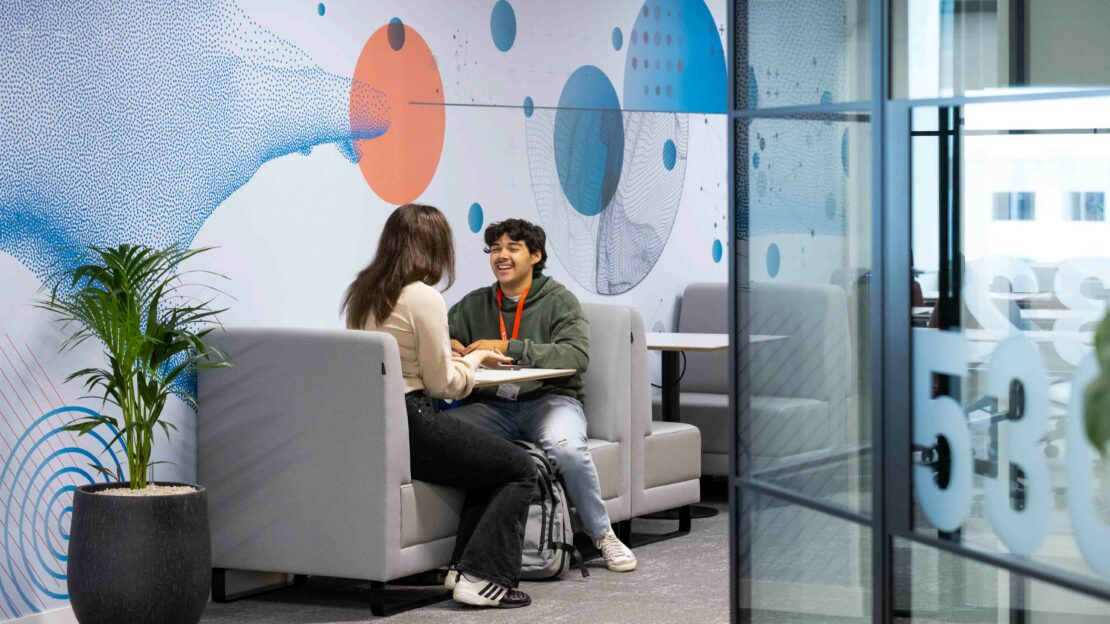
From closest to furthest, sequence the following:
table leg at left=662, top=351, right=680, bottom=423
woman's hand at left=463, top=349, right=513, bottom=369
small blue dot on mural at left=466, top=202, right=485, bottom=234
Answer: woman's hand at left=463, top=349, right=513, bottom=369 < small blue dot on mural at left=466, top=202, right=485, bottom=234 < table leg at left=662, top=351, right=680, bottom=423

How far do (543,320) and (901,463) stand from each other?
2.71m

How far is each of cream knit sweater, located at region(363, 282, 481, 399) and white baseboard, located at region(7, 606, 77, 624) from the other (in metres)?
1.29

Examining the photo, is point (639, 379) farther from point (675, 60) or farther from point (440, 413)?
point (675, 60)

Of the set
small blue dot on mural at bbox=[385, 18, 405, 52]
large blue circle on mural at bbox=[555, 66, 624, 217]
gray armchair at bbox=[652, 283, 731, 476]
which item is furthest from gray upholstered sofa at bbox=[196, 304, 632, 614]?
large blue circle on mural at bbox=[555, 66, 624, 217]

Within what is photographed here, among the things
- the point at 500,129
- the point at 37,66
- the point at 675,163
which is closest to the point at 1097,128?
the point at 37,66

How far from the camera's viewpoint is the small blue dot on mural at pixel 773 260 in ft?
11.6

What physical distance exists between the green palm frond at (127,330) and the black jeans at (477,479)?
27.2 inches

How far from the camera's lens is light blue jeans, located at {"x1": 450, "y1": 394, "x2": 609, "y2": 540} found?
17.7 ft

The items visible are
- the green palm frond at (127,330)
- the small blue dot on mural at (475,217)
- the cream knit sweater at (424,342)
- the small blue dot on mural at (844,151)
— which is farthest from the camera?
the small blue dot on mural at (475,217)

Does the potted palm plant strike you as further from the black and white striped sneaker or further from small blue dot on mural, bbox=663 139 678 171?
small blue dot on mural, bbox=663 139 678 171

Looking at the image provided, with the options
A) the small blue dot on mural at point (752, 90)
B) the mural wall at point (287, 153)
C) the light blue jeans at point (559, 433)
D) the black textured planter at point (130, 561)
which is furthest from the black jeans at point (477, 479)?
the small blue dot on mural at point (752, 90)

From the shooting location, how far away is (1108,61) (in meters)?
3.05

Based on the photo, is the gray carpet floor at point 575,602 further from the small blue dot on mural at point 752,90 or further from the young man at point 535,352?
the small blue dot on mural at point 752,90

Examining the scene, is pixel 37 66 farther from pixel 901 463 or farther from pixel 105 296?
pixel 901 463
